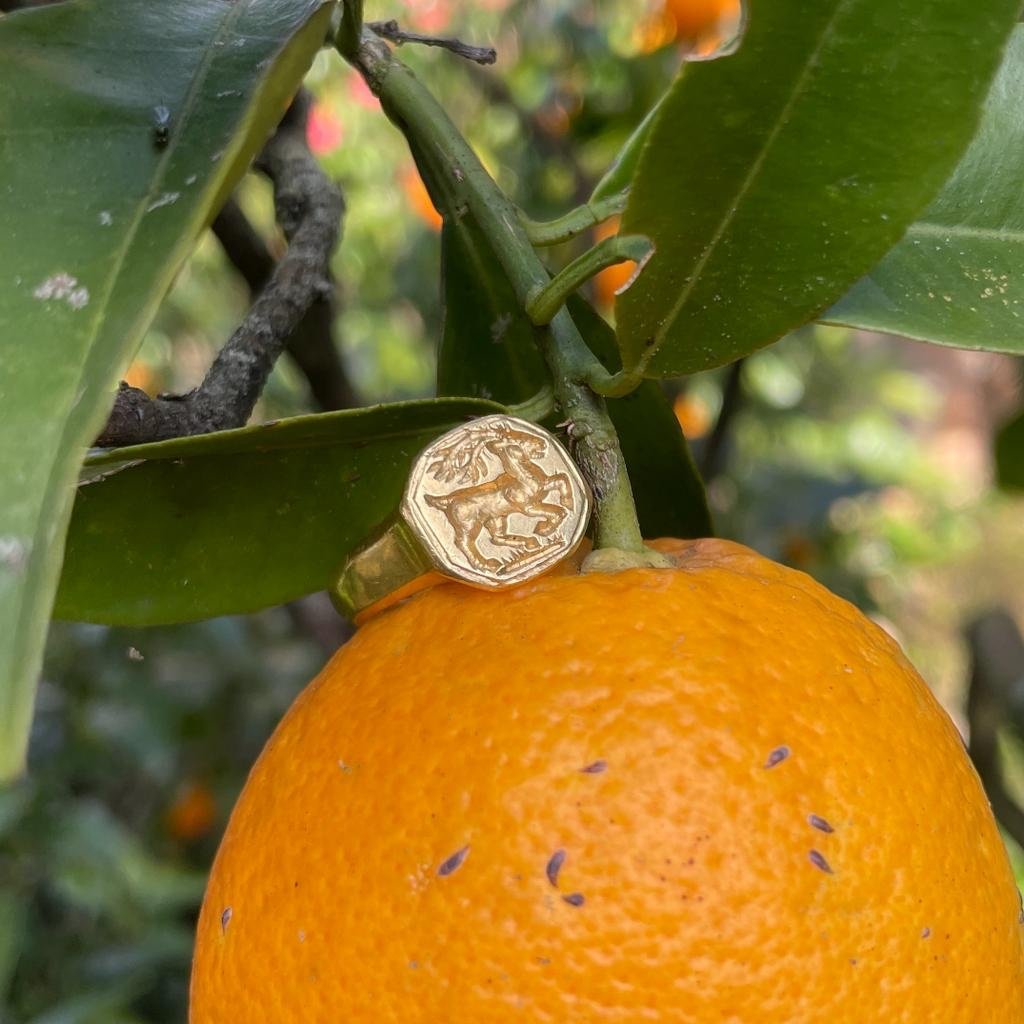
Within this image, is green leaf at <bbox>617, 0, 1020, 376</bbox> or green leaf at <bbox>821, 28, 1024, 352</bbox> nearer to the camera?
green leaf at <bbox>617, 0, 1020, 376</bbox>

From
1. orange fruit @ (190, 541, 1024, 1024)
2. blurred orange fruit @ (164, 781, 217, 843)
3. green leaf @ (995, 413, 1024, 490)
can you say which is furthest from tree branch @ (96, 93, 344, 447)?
blurred orange fruit @ (164, 781, 217, 843)

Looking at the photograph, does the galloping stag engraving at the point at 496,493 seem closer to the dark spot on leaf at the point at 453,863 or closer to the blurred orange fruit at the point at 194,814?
the dark spot on leaf at the point at 453,863

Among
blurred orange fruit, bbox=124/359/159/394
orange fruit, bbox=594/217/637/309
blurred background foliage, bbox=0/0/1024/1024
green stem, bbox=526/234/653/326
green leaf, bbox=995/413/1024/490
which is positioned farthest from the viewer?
blurred orange fruit, bbox=124/359/159/394

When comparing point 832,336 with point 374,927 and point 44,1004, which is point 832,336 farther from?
point 374,927

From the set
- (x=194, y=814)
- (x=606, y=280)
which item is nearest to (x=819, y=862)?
(x=606, y=280)

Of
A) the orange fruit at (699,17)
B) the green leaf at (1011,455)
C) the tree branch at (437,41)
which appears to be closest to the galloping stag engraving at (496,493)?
the tree branch at (437,41)

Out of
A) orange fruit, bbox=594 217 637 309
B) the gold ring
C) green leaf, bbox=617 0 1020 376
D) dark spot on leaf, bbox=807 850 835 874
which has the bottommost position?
orange fruit, bbox=594 217 637 309

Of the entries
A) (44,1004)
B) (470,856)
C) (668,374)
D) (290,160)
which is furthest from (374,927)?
(44,1004)

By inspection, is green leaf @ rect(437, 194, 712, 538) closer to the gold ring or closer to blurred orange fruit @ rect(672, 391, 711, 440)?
the gold ring
